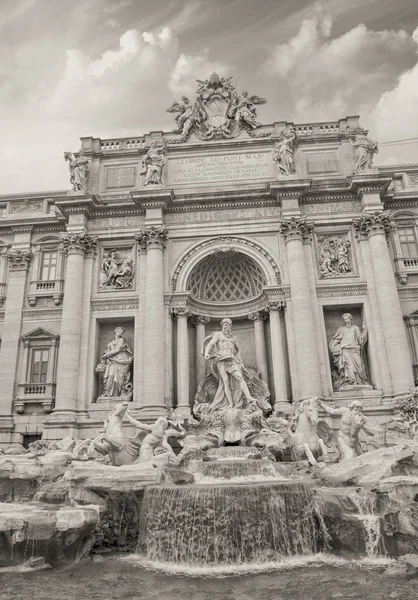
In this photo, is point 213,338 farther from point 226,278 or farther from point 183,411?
point 226,278

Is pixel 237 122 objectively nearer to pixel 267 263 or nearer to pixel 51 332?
pixel 267 263

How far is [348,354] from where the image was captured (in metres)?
19.6

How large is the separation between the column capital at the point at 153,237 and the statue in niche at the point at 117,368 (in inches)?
163

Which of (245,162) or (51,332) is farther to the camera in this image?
(245,162)

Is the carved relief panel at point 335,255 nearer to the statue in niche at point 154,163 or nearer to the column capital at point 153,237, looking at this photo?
the column capital at point 153,237

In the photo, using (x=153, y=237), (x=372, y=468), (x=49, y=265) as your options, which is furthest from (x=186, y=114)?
(x=372, y=468)

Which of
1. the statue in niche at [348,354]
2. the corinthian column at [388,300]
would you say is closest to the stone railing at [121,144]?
the corinthian column at [388,300]

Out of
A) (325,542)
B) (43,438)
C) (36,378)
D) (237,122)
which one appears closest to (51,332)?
(36,378)

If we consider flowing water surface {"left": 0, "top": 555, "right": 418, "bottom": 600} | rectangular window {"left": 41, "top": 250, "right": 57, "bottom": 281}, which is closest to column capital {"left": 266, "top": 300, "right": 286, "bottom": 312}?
rectangular window {"left": 41, "top": 250, "right": 57, "bottom": 281}

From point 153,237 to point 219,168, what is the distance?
16.6 ft

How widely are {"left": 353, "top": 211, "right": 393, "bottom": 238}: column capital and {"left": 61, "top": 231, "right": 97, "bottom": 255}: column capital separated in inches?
483

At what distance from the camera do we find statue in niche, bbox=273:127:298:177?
21828 millimetres

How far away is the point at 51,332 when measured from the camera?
2153 centimetres

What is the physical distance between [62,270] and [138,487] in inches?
540
